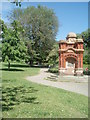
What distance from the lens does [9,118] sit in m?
4.56

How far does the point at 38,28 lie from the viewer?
4072 centimetres

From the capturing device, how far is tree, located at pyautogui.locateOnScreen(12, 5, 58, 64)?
132ft

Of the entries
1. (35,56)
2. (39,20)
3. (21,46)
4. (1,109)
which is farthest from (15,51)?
(1,109)

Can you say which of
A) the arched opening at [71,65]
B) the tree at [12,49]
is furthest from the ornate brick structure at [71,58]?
the tree at [12,49]

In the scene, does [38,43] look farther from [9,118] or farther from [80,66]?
[9,118]

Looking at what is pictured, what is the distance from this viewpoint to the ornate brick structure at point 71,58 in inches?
715

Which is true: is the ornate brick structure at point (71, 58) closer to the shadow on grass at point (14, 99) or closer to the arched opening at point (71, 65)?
the arched opening at point (71, 65)

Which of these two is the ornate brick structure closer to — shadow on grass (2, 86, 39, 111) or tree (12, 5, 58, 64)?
shadow on grass (2, 86, 39, 111)

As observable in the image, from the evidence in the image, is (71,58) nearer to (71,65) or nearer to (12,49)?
(71,65)

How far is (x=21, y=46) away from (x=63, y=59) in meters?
10.8

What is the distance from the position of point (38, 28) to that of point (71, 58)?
78.2ft

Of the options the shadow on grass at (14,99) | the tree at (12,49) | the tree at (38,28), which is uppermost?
the tree at (38,28)

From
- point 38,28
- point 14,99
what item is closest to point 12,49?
point 38,28

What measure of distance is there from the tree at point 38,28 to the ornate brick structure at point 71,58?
70.6ft
